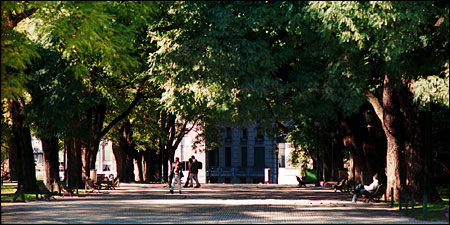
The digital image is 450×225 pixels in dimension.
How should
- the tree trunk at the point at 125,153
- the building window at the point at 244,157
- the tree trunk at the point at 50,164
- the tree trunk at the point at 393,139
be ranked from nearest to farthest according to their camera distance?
the tree trunk at the point at 393,139
the tree trunk at the point at 50,164
the tree trunk at the point at 125,153
the building window at the point at 244,157

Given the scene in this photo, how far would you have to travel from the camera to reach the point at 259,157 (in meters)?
103

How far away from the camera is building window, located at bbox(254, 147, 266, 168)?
336 feet

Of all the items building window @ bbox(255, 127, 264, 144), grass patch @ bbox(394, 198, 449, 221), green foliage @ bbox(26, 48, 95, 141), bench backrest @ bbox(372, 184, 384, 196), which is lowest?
grass patch @ bbox(394, 198, 449, 221)

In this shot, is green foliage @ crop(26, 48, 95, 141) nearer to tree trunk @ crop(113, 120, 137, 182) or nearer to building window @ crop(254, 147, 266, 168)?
tree trunk @ crop(113, 120, 137, 182)

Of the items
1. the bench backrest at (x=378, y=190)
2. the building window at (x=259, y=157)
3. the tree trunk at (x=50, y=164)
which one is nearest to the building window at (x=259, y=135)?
the building window at (x=259, y=157)

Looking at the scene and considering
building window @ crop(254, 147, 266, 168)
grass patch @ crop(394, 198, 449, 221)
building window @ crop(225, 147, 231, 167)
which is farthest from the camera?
building window @ crop(225, 147, 231, 167)

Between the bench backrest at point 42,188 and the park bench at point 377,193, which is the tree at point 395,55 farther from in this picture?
the bench backrest at point 42,188

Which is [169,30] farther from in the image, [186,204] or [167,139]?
[167,139]

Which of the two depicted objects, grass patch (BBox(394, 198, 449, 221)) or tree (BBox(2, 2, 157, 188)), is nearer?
grass patch (BBox(394, 198, 449, 221))

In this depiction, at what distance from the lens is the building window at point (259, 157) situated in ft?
336

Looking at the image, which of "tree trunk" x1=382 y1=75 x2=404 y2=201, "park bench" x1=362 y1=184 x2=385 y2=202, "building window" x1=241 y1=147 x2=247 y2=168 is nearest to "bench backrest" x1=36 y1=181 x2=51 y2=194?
"park bench" x1=362 y1=184 x2=385 y2=202

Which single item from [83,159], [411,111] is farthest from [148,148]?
[411,111]

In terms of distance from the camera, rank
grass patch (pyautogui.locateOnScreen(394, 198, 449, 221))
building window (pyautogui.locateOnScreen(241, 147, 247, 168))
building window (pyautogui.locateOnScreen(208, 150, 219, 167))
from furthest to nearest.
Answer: building window (pyautogui.locateOnScreen(208, 150, 219, 167)) < building window (pyautogui.locateOnScreen(241, 147, 247, 168)) < grass patch (pyautogui.locateOnScreen(394, 198, 449, 221))

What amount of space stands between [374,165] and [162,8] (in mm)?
13984
